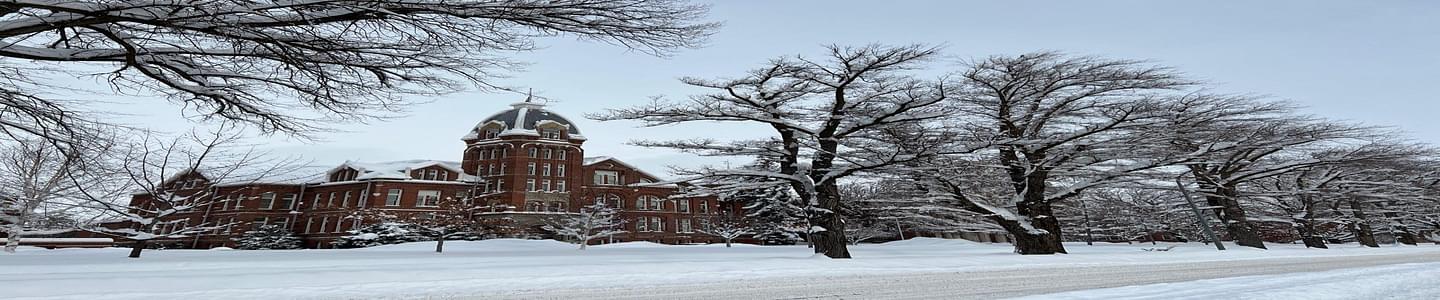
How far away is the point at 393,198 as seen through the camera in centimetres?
3994

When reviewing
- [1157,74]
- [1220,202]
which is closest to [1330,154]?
[1220,202]

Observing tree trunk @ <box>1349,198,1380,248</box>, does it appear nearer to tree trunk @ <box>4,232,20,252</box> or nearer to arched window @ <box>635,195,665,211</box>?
arched window @ <box>635,195,665,211</box>

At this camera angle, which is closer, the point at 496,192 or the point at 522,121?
the point at 496,192

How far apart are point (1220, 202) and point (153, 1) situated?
1175 inches

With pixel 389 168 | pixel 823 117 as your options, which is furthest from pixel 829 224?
pixel 389 168

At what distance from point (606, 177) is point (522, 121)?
7.77m

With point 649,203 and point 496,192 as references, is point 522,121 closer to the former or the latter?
point 496,192

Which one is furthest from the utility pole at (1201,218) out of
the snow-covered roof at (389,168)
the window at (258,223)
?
the window at (258,223)

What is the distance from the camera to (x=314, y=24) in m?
4.59

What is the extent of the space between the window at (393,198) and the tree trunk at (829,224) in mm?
36031

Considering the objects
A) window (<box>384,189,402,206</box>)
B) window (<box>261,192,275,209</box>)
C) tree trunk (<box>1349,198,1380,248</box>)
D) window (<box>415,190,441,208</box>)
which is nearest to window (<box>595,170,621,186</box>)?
window (<box>415,190,441,208</box>)

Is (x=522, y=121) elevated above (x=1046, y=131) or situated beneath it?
elevated above

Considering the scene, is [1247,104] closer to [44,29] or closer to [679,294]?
[679,294]

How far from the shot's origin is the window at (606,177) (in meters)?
46.6
